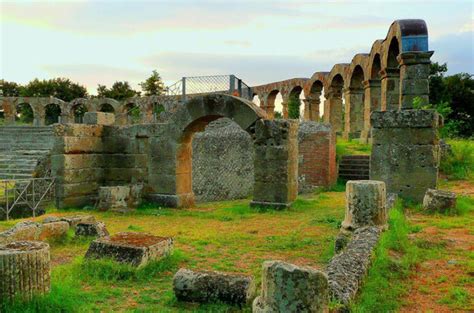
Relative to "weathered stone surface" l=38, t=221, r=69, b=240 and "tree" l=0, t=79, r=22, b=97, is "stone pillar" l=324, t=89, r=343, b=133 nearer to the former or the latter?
"weathered stone surface" l=38, t=221, r=69, b=240

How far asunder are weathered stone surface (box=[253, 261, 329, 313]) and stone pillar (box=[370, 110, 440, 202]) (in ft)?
21.4

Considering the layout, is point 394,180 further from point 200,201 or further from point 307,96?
point 307,96

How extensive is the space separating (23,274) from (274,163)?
7016mm

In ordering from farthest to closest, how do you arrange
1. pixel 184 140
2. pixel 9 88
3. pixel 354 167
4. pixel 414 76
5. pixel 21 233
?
pixel 9 88, pixel 354 167, pixel 414 76, pixel 184 140, pixel 21 233

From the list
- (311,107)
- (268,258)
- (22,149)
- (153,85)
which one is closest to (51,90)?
(153,85)

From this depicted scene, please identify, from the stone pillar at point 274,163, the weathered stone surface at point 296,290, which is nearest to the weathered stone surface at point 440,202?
the stone pillar at point 274,163

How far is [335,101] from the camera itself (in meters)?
24.5

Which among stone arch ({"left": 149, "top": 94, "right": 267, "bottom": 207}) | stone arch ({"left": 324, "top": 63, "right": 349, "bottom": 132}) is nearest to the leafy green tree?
stone arch ({"left": 324, "top": 63, "right": 349, "bottom": 132})

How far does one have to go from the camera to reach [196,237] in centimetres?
782

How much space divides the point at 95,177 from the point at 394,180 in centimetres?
772

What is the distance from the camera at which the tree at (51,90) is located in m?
51.2

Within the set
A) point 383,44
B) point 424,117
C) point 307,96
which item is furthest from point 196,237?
point 307,96

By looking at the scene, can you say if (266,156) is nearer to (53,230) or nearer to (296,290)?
(53,230)

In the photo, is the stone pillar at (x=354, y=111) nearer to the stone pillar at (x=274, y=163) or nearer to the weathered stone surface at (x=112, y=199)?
the stone pillar at (x=274, y=163)
